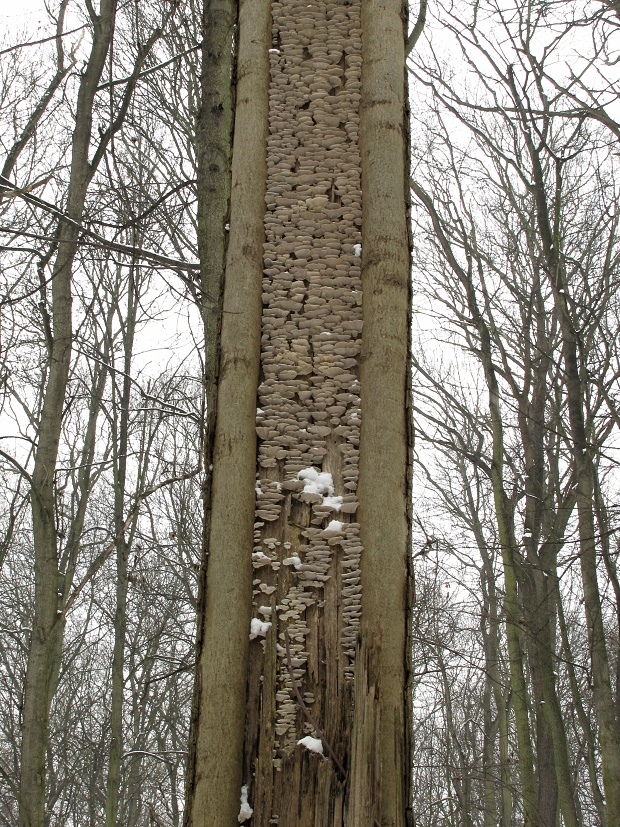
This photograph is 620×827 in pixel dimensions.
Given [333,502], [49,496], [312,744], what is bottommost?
[312,744]

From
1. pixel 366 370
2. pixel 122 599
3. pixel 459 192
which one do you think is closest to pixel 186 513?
pixel 122 599

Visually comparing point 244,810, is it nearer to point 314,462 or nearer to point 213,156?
point 314,462

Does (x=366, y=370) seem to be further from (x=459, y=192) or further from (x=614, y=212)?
(x=459, y=192)

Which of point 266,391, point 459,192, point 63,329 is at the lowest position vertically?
point 266,391

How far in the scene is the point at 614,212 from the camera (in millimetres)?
8453

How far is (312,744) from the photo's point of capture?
206cm

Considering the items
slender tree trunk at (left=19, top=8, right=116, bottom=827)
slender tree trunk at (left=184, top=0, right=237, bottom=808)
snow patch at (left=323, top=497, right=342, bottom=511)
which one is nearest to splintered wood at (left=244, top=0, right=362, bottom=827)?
snow patch at (left=323, top=497, right=342, bottom=511)

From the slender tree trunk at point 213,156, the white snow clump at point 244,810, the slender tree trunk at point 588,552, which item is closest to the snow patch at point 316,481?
the slender tree trunk at point 213,156

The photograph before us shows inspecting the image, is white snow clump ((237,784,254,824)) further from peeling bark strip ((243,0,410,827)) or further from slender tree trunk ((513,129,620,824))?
slender tree trunk ((513,129,620,824))

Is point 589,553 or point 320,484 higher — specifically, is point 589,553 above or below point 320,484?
above

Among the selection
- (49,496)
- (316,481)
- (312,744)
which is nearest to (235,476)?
(316,481)

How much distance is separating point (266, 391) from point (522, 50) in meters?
7.75

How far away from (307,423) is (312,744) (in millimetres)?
1026

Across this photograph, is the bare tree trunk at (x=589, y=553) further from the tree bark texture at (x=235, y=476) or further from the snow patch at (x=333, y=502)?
the tree bark texture at (x=235, y=476)
